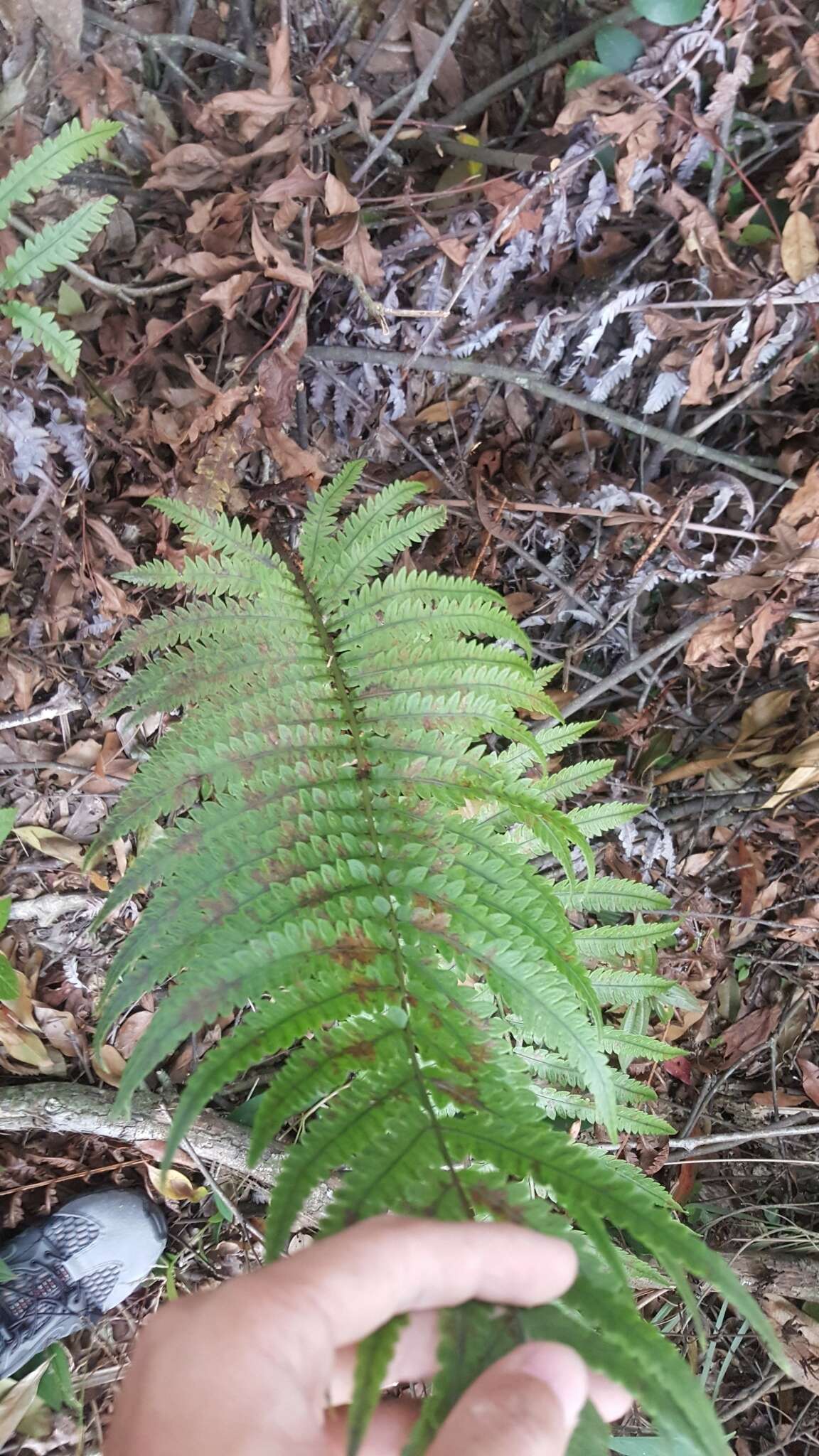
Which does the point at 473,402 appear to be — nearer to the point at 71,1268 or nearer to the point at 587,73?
the point at 587,73

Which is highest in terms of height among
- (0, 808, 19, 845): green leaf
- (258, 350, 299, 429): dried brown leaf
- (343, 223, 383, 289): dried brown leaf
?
(343, 223, 383, 289): dried brown leaf

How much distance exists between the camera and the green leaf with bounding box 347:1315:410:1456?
72 centimetres

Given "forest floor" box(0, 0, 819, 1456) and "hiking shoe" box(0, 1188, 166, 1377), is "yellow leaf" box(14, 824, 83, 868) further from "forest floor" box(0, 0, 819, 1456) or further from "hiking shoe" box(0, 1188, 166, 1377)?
"hiking shoe" box(0, 1188, 166, 1377)

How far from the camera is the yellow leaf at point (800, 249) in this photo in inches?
79.0

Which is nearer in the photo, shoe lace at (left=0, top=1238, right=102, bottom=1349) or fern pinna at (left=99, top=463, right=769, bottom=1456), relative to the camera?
fern pinna at (left=99, top=463, right=769, bottom=1456)

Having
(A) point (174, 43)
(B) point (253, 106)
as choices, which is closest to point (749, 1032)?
(B) point (253, 106)

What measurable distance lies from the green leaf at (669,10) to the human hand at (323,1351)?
93.4 inches

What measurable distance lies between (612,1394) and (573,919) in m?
1.65

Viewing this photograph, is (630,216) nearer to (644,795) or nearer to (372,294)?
(372,294)

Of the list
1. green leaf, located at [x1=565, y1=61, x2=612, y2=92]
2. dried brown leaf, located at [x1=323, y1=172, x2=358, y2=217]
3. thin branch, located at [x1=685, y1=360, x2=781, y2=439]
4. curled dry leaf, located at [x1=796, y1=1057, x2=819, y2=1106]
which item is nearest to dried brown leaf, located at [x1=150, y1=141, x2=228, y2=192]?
dried brown leaf, located at [x1=323, y1=172, x2=358, y2=217]

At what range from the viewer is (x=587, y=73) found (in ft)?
6.58

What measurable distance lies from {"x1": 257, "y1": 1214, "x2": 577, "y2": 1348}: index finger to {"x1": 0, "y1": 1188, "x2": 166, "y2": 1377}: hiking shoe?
2.24 metres

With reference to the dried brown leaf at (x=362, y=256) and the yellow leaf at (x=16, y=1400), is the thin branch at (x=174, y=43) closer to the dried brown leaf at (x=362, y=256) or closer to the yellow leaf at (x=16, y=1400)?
the dried brown leaf at (x=362, y=256)

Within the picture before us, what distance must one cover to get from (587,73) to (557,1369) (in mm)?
2488
